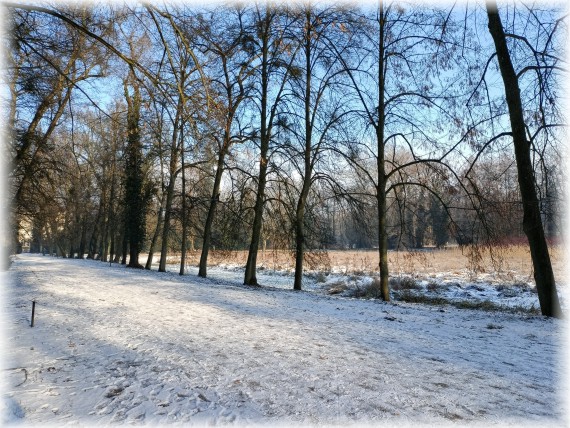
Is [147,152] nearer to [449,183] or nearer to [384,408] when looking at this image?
[449,183]

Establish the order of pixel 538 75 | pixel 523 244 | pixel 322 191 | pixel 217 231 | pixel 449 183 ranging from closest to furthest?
pixel 538 75, pixel 523 244, pixel 449 183, pixel 322 191, pixel 217 231

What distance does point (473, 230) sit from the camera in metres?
9.84

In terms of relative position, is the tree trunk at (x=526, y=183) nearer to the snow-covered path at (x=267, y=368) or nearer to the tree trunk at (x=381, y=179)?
the snow-covered path at (x=267, y=368)

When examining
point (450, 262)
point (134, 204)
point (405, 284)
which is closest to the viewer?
point (405, 284)

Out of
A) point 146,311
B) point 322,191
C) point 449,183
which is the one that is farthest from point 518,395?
point 322,191

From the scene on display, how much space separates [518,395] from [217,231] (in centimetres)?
1531

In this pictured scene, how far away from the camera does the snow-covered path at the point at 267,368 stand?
9.38 ft

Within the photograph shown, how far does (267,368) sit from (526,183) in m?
7.74

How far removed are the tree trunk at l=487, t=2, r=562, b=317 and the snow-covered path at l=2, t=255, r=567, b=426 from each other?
39.8 inches

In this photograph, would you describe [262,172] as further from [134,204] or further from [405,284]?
[134,204]

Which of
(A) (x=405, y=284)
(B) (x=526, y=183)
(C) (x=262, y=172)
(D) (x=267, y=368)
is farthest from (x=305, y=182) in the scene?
(D) (x=267, y=368)

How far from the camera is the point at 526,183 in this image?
8.22 metres

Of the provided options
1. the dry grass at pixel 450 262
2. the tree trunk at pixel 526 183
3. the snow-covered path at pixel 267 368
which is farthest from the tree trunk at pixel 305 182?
the tree trunk at pixel 526 183

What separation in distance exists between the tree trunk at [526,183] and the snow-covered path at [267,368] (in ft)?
3.32
